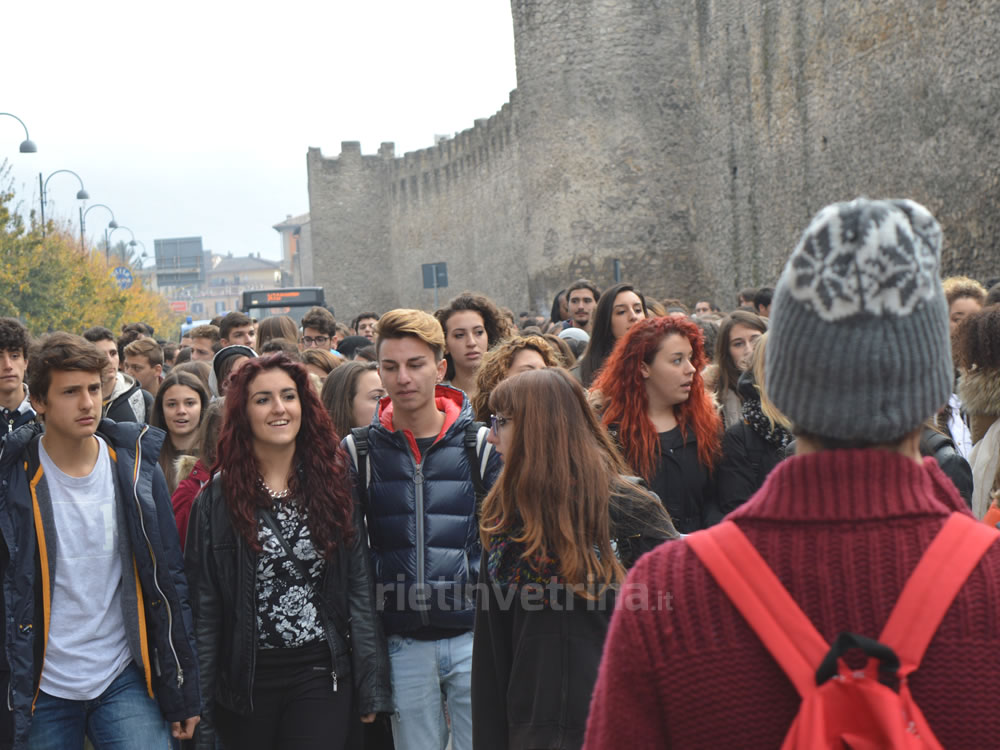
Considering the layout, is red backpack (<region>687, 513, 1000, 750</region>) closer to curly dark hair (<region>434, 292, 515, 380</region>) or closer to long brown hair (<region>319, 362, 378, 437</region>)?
long brown hair (<region>319, 362, 378, 437</region>)

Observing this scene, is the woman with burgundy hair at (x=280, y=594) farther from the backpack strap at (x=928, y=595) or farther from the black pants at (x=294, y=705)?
the backpack strap at (x=928, y=595)

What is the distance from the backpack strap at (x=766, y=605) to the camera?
1439 millimetres

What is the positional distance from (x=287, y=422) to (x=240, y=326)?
5937mm

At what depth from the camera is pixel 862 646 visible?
1.40m

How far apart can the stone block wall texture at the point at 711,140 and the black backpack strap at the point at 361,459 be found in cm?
1263

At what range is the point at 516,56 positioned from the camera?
2959cm

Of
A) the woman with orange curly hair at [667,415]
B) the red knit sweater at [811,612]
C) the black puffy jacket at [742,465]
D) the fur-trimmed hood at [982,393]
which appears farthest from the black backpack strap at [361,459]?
the red knit sweater at [811,612]

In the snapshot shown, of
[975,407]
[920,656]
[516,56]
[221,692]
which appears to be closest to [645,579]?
[920,656]

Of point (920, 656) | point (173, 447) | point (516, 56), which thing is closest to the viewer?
point (920, 656)

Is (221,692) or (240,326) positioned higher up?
(240,326)

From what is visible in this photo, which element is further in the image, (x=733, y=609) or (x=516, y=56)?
(x=516, y=56)

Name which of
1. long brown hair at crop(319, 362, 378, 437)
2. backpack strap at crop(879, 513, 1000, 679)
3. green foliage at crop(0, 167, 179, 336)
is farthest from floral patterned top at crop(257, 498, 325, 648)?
green foliage at crop(0, 167, 179, 336)

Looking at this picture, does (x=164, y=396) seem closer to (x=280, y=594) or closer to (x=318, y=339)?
(x=280, y=594)

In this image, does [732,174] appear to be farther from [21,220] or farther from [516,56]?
[21,220]
